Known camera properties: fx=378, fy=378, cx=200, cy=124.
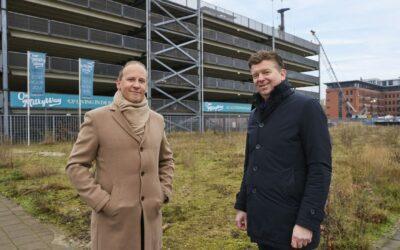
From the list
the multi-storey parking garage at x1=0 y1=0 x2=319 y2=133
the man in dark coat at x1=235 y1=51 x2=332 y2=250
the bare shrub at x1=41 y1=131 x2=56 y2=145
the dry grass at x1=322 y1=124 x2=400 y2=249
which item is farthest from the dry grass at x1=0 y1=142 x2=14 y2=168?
the multi-storey parking garage at x1=0 y1=0 x2=319 y2=133

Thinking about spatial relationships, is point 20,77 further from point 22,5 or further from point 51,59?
point 22,5

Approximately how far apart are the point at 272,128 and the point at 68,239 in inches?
137

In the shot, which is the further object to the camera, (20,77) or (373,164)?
(20,77)

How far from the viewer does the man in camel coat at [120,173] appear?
265 cm

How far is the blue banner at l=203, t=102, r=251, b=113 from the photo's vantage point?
38.8m

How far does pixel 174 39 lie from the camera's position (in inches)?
1513

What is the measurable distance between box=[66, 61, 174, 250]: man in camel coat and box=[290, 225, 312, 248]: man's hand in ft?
3.31

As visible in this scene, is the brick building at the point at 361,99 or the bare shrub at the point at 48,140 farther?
the brick building at the point at 361,99

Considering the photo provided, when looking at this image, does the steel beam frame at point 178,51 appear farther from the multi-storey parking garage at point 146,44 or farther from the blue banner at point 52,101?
the blue banner at point 52,101

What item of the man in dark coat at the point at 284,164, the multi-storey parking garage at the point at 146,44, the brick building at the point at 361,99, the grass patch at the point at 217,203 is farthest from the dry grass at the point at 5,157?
the brick building at the point at 361,99

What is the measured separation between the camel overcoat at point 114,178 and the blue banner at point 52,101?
22149mm

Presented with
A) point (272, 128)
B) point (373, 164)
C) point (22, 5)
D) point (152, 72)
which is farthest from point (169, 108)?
point (272, 128)

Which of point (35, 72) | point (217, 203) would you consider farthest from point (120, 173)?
point (35, 72)

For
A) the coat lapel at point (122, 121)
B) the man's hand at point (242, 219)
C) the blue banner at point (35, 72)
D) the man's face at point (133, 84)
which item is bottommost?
the man's hand at point (242, 219)
